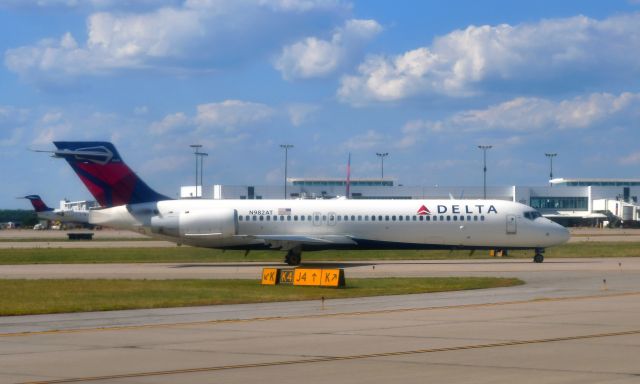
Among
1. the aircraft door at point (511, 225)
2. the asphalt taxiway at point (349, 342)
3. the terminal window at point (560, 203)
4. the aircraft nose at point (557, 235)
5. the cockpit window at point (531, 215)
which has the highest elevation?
the terminal window at point (560, 203)

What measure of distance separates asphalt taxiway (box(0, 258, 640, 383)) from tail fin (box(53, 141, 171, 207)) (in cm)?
2445

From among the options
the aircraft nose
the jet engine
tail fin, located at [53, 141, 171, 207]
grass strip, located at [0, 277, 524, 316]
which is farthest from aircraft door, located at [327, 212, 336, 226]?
grass strip, located at [0, 277, 524, 316]

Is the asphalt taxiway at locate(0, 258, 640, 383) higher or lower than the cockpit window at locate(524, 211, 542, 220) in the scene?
lower

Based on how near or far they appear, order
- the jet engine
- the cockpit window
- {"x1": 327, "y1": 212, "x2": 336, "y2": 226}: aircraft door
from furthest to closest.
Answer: the cockpit window, {"x1": 327, "y1": 212, "x2": 336, "y2": 226}: aircraft door, the jet engine

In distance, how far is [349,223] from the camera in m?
51.0

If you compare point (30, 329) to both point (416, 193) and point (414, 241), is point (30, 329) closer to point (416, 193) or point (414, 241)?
point (414, 241)

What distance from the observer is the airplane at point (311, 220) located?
50.5 metres

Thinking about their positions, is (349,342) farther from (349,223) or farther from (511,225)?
(511,225)

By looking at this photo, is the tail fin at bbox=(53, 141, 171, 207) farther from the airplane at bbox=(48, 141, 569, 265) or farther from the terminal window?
the terminal window

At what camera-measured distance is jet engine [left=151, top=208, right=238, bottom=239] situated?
50031mm

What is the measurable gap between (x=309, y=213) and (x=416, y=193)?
95.2 metres

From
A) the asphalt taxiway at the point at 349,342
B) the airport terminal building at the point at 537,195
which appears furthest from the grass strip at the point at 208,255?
the airport terminal building at the point at 537,195

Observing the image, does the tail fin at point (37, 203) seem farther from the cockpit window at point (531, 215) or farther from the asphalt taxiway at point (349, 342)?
the asphalt taxiway at point (349, 342)

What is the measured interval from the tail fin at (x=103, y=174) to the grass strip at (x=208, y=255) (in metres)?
4.85
